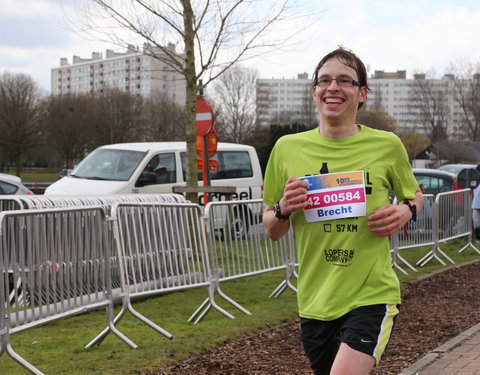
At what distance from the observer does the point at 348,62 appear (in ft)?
12.5

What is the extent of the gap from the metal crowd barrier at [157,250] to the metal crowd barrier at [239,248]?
16 centimetres

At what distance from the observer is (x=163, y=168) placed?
17.2m

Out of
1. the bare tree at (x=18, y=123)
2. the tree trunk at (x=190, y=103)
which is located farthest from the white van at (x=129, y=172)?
the bare tree at (x=18, y=123)

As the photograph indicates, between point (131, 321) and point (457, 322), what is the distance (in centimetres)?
333

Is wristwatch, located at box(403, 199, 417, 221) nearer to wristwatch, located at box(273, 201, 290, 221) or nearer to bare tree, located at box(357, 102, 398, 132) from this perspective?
wristwatch, located at box(273, 201, 290, 221)

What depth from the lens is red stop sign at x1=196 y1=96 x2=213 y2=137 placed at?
13.9 metres

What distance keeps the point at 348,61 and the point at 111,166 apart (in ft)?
44.1

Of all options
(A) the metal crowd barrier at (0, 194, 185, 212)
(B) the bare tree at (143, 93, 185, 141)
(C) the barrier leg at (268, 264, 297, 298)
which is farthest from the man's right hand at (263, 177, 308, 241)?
(B) the bare tree at (143, 93, 185, 141)

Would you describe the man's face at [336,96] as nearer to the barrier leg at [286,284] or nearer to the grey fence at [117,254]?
the grey fence at [117,254]

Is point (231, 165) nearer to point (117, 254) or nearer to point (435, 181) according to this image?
point (435, 181)

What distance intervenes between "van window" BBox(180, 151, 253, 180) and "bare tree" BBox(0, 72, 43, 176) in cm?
5343

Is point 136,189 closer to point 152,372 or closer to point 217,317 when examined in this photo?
point 217,317

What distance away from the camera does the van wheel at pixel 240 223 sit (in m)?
9.30

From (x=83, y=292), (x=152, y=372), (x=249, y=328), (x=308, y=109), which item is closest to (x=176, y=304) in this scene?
(x=249, y=328)
